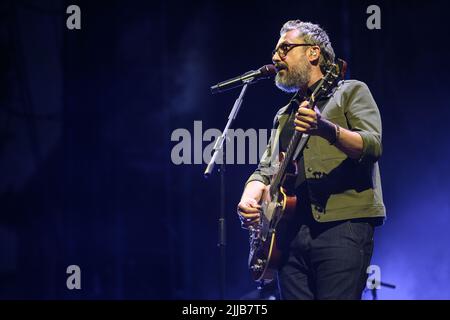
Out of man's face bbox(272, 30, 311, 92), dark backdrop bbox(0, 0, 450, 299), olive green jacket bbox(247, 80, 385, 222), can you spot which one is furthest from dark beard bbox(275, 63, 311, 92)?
dark backdrop bbox(0, 0, 450, 299)

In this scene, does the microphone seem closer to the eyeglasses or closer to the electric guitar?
the eyeglasses

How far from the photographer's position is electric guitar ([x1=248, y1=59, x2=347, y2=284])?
2.78 meters

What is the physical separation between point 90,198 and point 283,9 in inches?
92.7

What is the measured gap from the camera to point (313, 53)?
10.1 feet

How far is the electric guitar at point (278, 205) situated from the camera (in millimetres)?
2781

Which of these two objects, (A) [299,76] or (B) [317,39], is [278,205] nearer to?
(A) [299,76]

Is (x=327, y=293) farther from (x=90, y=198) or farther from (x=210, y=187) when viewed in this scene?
(x=90, y=198)

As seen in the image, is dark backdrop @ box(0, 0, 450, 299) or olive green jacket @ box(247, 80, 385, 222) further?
dark backdrop @ box(0, 0, 450, 299)

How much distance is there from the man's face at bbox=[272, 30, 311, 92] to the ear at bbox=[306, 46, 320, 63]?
21 mm

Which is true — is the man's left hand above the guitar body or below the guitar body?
above

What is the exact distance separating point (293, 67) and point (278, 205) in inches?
27.6

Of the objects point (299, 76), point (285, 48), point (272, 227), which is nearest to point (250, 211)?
point (272, 227)

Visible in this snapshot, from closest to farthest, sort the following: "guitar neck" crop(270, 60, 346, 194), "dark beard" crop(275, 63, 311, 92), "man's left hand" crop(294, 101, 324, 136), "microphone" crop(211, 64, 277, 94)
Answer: "man's left hand" crop(294, 101, 324, 136), "guitar neck" crop(270, 60, 346, 194), "dark beard" crop(275, 63, 311, 92), "microphone" crop(211, 64, 277, 94)

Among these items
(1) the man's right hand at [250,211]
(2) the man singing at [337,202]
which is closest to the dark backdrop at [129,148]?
(1) the man's right hand at [250,211]
